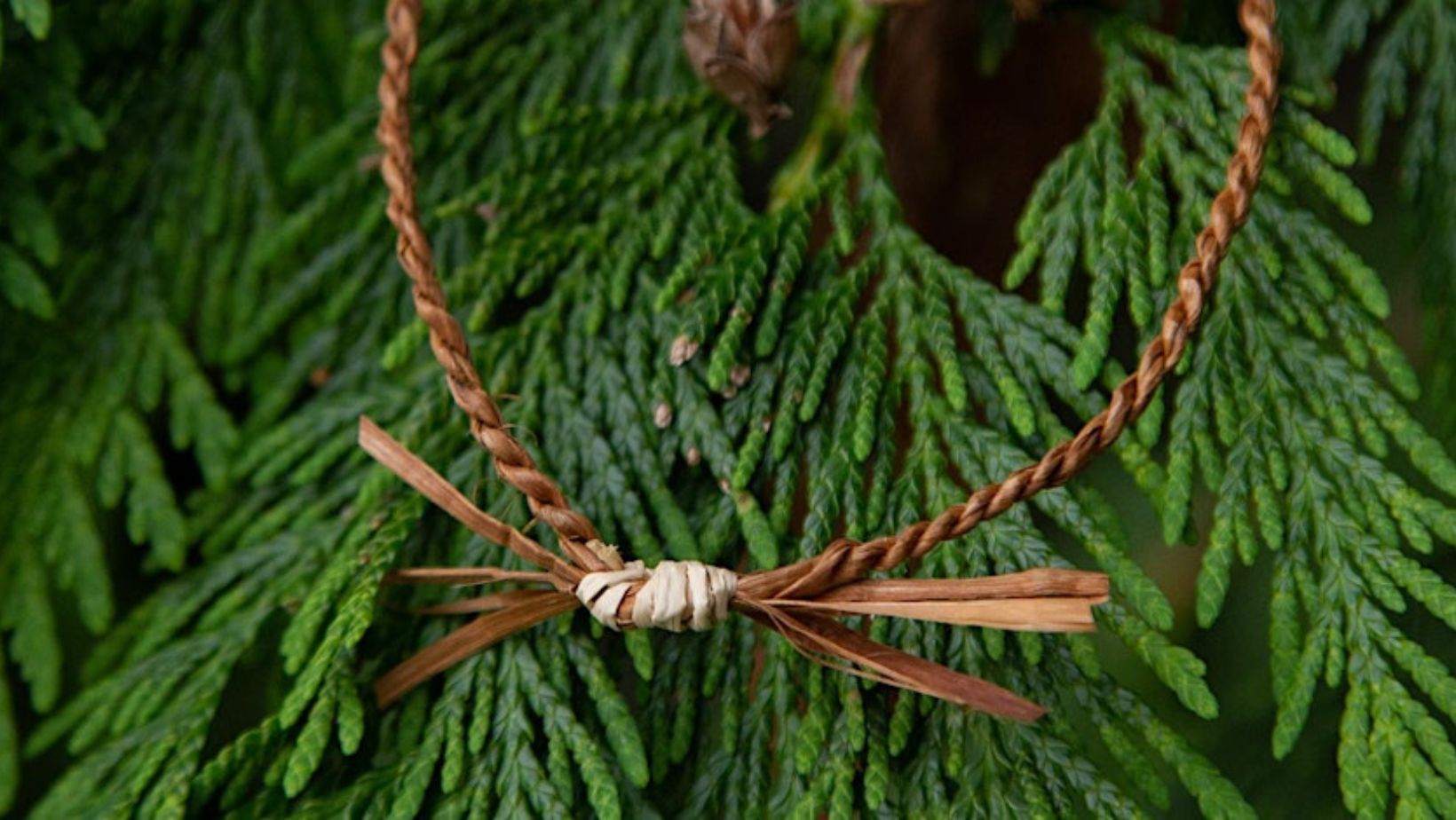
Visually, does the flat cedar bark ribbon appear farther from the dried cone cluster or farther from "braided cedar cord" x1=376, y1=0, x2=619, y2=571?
the dried cone cluster

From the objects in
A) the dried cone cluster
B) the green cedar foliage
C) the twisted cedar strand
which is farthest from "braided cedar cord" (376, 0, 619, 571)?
the dried cone cluster

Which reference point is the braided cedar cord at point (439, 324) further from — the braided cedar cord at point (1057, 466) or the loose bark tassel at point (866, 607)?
the braided cedar cord at point (1057, 466)

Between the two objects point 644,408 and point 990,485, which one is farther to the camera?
point 644,408

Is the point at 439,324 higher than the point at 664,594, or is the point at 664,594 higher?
the point at 439,324

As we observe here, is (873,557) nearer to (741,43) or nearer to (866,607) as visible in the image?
(866,607)

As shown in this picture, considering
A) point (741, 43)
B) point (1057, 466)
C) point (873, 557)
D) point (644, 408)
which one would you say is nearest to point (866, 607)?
point (873, 557)

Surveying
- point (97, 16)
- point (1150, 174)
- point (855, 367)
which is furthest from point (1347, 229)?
point (97, 16)

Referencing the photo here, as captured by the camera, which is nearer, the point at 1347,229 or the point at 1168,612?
the point at 1168,612

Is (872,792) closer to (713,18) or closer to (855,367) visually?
(855,367)
